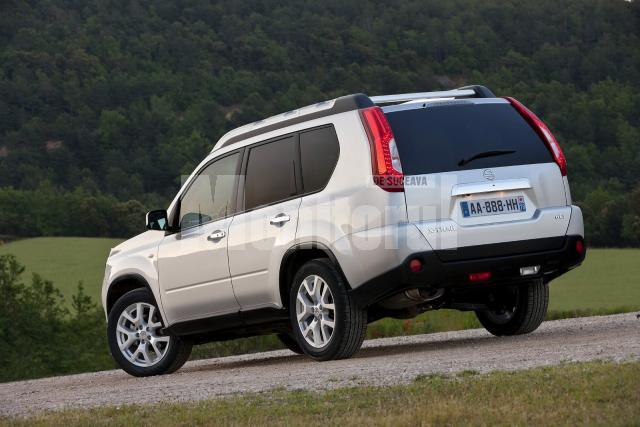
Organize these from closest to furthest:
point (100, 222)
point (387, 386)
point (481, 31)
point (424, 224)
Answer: point (387, 386) < point (424, 224) < point (100, 222) < point (481, 31)

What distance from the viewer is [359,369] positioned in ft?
29.2

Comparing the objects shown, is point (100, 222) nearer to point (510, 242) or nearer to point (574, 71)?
point (574, 71)

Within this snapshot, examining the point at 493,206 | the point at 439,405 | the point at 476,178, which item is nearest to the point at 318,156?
the point at 476,178

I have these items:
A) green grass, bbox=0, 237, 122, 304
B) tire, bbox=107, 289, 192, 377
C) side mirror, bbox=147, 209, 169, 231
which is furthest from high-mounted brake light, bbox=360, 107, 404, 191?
green grass, bbox=0, 237, 122, 304

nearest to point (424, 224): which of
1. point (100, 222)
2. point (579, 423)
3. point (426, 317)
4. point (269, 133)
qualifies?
point (269, 133)

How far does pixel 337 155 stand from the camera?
968cm

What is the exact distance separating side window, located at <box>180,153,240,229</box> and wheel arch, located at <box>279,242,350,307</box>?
3.12ft

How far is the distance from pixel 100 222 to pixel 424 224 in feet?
248

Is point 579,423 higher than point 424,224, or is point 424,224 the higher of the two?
point 424,224

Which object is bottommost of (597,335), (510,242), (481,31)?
(597,335)

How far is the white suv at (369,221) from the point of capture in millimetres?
9266

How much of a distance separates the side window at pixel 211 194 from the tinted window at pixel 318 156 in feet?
3.14

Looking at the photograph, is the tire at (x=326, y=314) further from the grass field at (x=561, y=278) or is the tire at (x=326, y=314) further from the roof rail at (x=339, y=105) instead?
the grass field at (x=561, y=278)

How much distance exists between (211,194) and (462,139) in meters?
2.58
